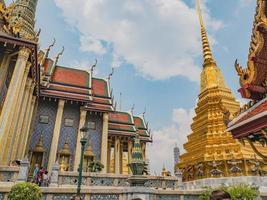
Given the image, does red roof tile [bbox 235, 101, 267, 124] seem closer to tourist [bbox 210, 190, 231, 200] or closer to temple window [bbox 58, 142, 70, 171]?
tourist [bbox 210, 190, 231, 200]

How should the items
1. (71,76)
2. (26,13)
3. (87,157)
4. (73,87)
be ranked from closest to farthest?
(87,157)
(26,13)
(73,87)
(71,76)

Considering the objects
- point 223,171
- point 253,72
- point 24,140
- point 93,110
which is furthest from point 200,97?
point 253,72

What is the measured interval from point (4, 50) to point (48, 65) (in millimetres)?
8596

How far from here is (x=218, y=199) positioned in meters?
2.04

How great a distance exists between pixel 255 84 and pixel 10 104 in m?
11.3

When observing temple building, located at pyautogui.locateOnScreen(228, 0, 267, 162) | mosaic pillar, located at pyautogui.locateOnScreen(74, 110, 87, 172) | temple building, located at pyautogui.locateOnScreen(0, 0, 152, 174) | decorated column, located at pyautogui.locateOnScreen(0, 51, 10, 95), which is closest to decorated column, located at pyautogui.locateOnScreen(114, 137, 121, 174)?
temple building, located at pyautogui.locateOnScreen(0, 0, 152, 174)

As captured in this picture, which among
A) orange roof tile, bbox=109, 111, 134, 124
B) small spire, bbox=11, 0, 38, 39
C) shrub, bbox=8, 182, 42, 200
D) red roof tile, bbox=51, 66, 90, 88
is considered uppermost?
small spire, bbox=11, 0, 38, 39

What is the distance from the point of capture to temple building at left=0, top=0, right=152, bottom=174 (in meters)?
12.8

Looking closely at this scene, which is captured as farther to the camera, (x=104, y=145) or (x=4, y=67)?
(x=104, y=145)

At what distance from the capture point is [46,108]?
19.6 metres

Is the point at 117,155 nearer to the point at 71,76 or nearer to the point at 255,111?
the point at 71,76

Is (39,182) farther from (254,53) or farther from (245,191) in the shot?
(254,53)

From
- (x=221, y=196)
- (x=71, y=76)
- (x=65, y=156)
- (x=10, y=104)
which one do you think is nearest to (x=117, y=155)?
(x=65, y=156)

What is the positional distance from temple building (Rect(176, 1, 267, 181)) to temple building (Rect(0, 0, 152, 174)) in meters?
5.72
